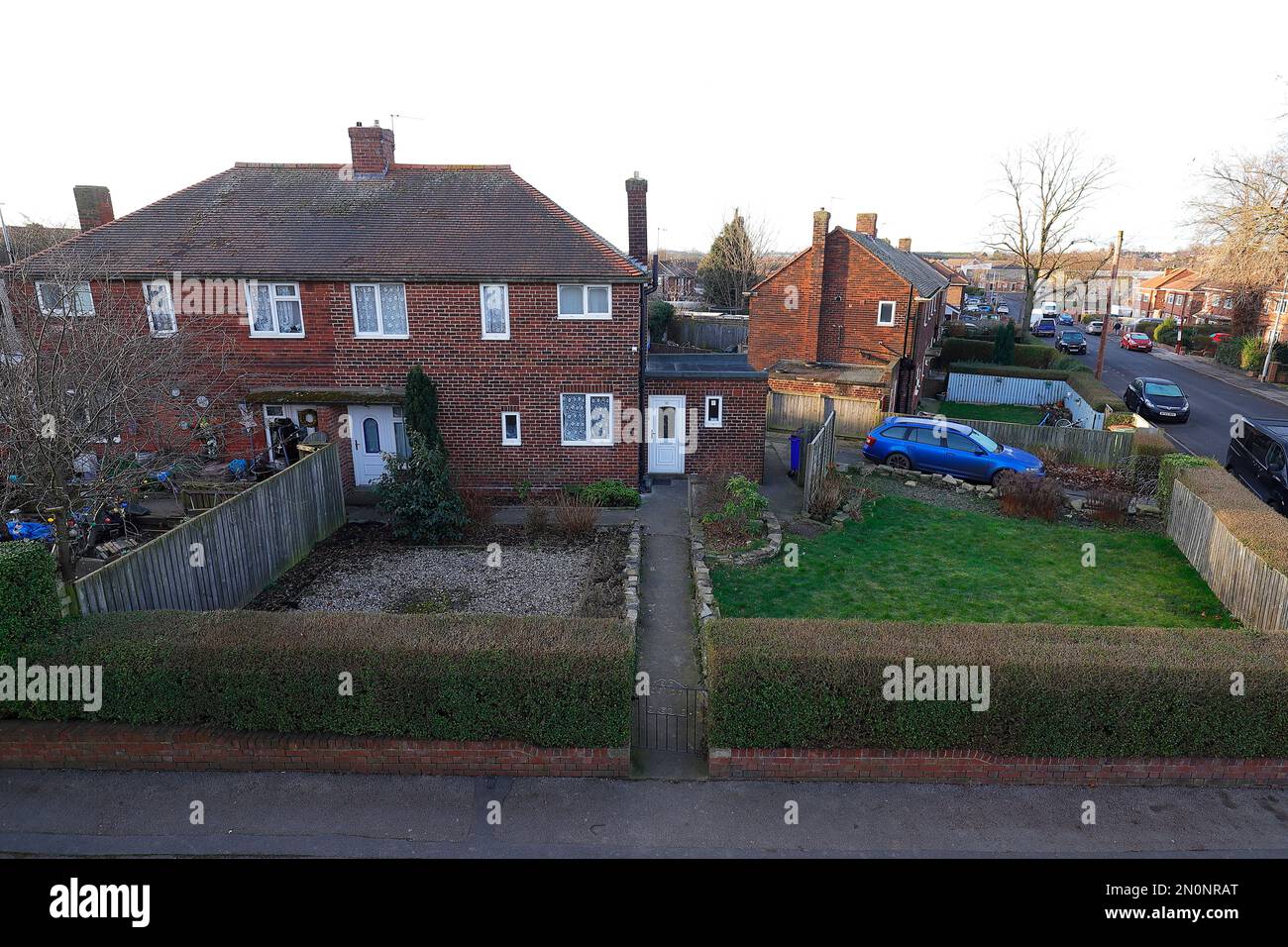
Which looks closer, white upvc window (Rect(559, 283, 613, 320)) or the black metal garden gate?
the black metal garden gate

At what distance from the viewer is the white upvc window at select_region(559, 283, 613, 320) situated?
15602mm

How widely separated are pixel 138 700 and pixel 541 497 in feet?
31.6

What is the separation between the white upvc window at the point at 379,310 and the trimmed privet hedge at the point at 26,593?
9324 mm

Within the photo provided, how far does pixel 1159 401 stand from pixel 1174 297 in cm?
5034

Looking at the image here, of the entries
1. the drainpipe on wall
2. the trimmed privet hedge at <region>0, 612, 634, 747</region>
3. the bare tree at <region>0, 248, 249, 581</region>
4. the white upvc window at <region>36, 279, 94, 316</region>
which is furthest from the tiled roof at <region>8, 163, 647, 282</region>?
the trimmed privet hedge at <region>0, 612, 634, 747</region>

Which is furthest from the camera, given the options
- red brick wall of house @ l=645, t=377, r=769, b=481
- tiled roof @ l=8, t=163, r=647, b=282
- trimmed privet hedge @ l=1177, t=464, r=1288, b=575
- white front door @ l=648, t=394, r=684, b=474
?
white front door @ l=648, t=394, r=684, b=474

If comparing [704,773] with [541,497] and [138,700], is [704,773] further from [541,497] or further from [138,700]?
[541,497]

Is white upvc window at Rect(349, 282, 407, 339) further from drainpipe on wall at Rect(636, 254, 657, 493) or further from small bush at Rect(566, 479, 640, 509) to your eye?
small bush at Rect(566, 479, 640, 509)

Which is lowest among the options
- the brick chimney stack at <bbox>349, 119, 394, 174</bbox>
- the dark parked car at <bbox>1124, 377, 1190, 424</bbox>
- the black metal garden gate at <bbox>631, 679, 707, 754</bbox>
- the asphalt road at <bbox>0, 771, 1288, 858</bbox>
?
the asphalt road at <bbox>0, 771, 1288, 858</bbox>

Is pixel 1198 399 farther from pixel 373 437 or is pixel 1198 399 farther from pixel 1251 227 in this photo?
pixel 373 437

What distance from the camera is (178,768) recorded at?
7430 millimetres

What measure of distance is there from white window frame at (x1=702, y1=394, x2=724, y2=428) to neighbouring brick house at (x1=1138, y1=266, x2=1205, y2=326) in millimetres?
53337

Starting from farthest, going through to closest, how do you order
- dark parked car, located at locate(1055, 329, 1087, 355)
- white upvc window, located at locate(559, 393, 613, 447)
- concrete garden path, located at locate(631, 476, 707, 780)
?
dark parked car, located at locate(1055, 329, 1087, 355)
white upvc window, located at locate(559, 393, 613, 447)
concrete garden path, located at locate(631, 476, 707, 780)

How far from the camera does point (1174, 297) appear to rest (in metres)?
65.6
